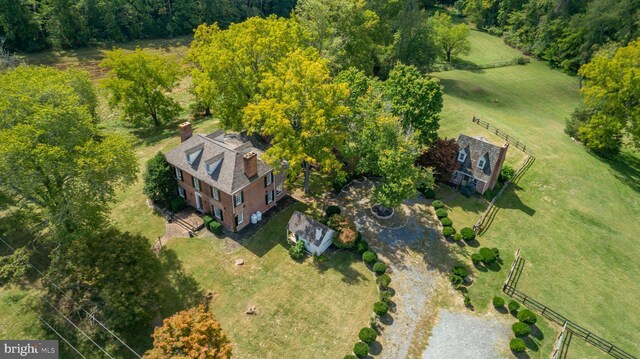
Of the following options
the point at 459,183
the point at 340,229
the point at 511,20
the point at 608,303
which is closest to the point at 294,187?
the point at 340,229

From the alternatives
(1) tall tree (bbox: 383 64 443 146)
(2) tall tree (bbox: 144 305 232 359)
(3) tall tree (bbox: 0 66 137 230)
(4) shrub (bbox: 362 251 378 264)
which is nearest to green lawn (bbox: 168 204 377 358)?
(4) shrub (bbox: 362 251 378 264)

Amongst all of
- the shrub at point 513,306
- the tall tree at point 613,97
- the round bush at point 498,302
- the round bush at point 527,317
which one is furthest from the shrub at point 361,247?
the tall tree at point 613,97

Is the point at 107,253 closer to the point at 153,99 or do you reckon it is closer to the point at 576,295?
the point at 153,99

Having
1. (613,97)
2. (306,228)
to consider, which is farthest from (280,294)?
(613,97)

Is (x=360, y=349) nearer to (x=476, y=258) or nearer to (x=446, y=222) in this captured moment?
(x=476, y=258)

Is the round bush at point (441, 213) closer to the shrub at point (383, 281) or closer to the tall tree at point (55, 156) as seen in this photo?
the shrub at point (383, 281)
